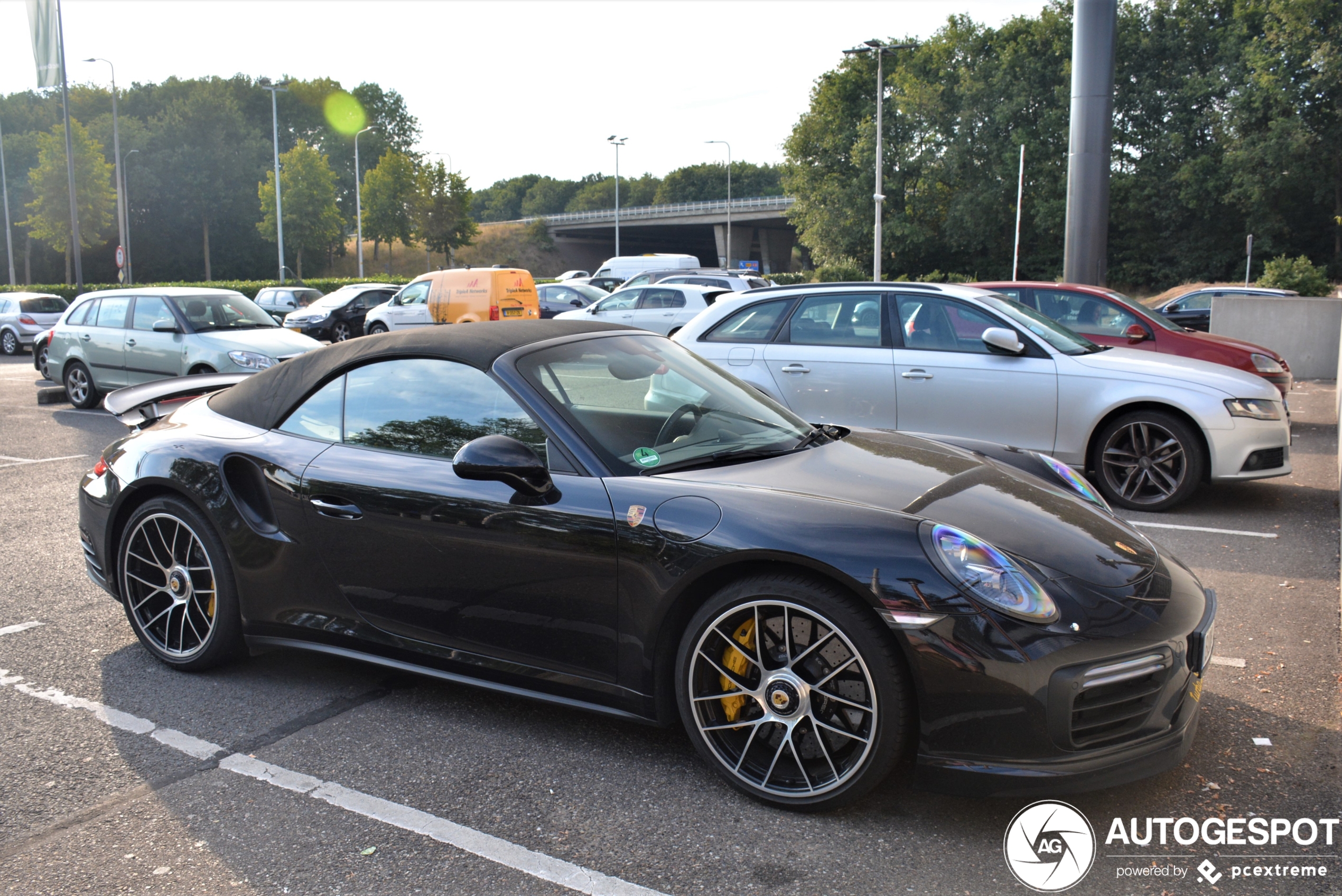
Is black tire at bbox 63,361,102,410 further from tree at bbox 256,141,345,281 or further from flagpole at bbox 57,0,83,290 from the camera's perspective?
tree at bbox 256,141,345,281

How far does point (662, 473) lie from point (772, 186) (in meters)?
128

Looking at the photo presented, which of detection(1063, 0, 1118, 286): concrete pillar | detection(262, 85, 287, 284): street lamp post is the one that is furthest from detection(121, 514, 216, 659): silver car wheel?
detection(262, 85, 287, 284): street lamp post

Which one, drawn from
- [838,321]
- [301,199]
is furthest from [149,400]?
[301,199]

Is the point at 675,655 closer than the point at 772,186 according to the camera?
Yes

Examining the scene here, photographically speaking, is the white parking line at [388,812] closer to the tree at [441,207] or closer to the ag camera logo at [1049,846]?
the ag camera logo at [1049,846]

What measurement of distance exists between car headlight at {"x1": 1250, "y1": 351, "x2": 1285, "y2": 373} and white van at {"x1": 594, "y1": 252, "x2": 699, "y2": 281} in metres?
29.0

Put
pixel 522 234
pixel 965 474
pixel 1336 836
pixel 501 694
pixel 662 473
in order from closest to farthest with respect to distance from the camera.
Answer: pixel 1336 836, pixel 662 473, pixel 965 474, pixel 501 694, pixel 522 234

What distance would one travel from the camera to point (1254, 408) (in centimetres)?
668

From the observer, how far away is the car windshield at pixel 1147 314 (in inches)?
378

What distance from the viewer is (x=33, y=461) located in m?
9.20

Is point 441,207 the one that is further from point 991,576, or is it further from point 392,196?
point 991,576

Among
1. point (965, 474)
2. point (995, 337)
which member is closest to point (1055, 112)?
point (995, 337)

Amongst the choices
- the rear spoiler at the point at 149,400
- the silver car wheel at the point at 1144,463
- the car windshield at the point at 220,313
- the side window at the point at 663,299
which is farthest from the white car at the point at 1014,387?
the side window at the point at 663,299

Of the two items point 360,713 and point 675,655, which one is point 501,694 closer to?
point 360,713
